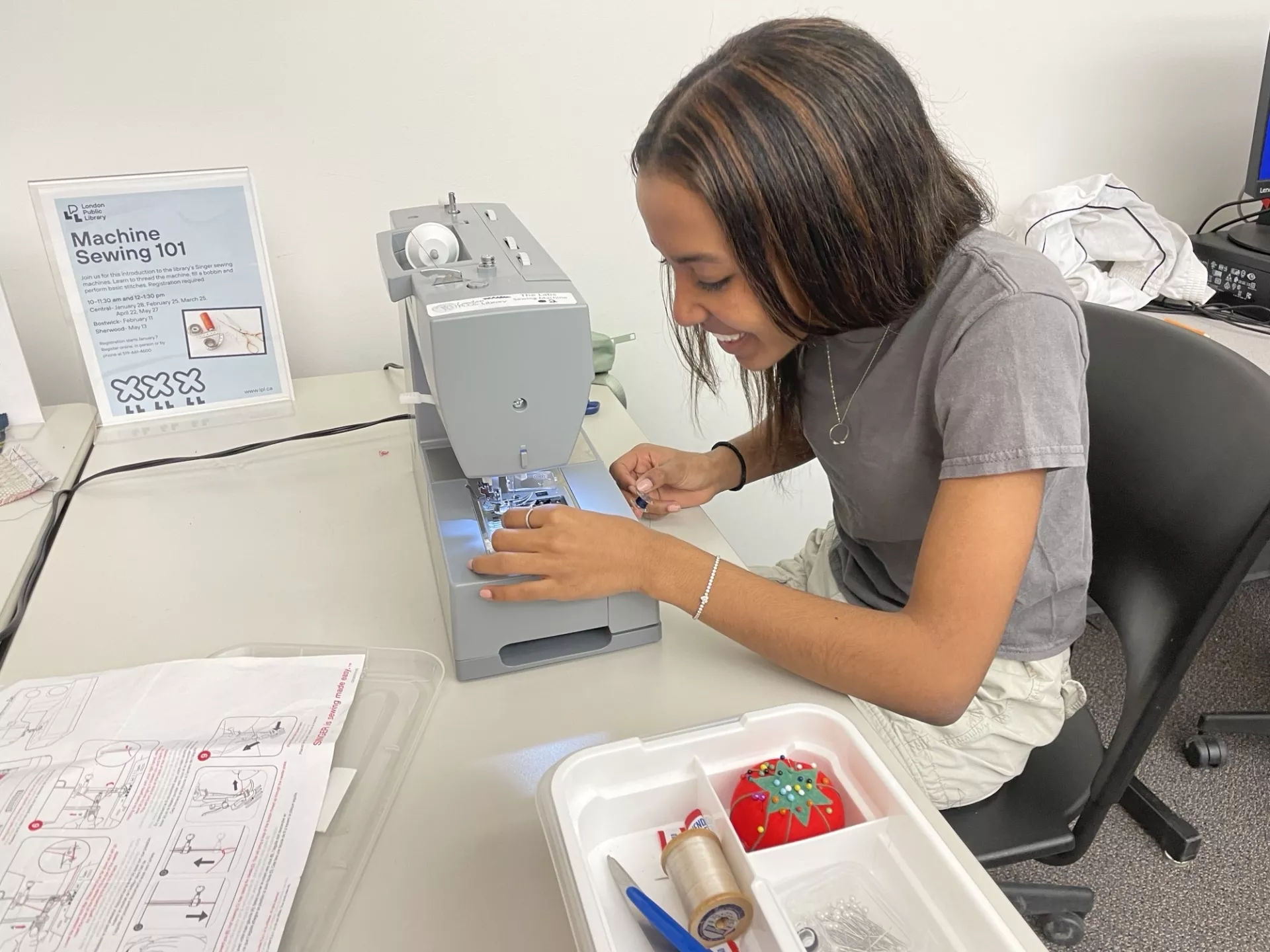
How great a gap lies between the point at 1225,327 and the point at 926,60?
2.49ft

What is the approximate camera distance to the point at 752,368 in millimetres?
900

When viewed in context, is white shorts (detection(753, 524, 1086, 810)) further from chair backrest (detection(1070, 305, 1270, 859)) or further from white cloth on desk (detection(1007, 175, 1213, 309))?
white cloth on desk (detection(1007, 175, 1213, 309))

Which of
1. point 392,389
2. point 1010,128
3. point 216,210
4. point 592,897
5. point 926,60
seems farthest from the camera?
point 1010,128

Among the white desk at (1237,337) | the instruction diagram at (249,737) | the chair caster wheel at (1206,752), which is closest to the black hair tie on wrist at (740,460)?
the instruction diagram at (249,737)

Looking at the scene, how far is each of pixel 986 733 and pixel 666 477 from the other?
0.46 meters

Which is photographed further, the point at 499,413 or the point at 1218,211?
the point at 1218,211

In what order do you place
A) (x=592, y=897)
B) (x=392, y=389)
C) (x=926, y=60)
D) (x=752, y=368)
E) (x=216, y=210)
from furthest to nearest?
1. (x=926, y=60)
2. (x=392, y=389)
3. (x=216, y=210)
4. (x=752, y=368)
5. (x=592, y=897)

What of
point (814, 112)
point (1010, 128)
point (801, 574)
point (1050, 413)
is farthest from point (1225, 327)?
point (814, 112)

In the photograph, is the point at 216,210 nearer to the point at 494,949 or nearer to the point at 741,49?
the point at 741,49

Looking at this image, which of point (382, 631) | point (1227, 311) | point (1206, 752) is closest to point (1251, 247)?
point (1227, 311)

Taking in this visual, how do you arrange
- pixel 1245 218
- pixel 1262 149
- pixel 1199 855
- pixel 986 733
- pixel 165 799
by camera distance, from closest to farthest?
pixel 165 799
pixel 986 733
pixel 1199 855
pixel 1262 149
pixel 1245 218

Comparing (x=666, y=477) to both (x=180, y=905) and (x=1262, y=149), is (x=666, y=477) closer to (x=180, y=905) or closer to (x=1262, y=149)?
(x=180, y=905)

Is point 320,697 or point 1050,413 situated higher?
point 1050,413

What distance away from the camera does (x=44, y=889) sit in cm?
56
